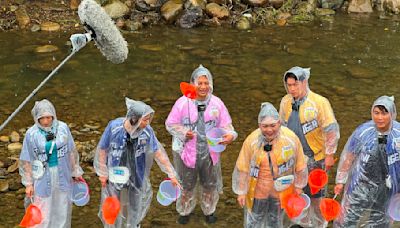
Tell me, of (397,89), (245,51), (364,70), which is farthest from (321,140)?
(245,51)

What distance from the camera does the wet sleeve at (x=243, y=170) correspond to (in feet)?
16.9

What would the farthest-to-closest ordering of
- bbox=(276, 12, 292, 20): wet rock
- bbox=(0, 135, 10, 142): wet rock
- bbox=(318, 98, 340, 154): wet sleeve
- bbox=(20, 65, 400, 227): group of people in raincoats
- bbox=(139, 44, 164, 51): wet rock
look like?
bbox=(276, 12, 292, 20): wet rock → bbox=(139, 44, 164, 51): wet rock → bbox=(0, 135, 10, 142): wet rock → bbox=(318, 98, 340, 154): wet sleeve → bbox=(20, 65, 400, 227): group of people in raincoats

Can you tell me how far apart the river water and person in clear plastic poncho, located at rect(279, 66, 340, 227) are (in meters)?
1.36

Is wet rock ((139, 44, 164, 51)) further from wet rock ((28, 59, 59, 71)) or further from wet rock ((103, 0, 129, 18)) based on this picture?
wet rock ((28, 59, 59, 71))

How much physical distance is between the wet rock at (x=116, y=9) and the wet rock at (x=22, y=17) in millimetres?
1923

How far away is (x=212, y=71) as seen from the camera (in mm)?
11375

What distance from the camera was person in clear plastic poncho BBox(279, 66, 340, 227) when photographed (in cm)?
554

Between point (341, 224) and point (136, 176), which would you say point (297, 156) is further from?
point (136, 176)

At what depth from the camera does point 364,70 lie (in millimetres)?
11406

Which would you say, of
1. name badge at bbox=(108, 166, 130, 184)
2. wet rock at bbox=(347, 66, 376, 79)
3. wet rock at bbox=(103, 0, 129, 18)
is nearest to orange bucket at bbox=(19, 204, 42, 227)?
name badge at bbox=(108, 166, 130, 184)

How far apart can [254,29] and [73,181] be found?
9.38 m

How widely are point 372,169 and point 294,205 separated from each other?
0.79 metres

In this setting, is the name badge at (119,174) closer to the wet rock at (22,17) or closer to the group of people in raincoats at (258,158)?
the group of people in raincoats at (258,158)

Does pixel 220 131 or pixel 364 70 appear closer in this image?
pixel 220 131
